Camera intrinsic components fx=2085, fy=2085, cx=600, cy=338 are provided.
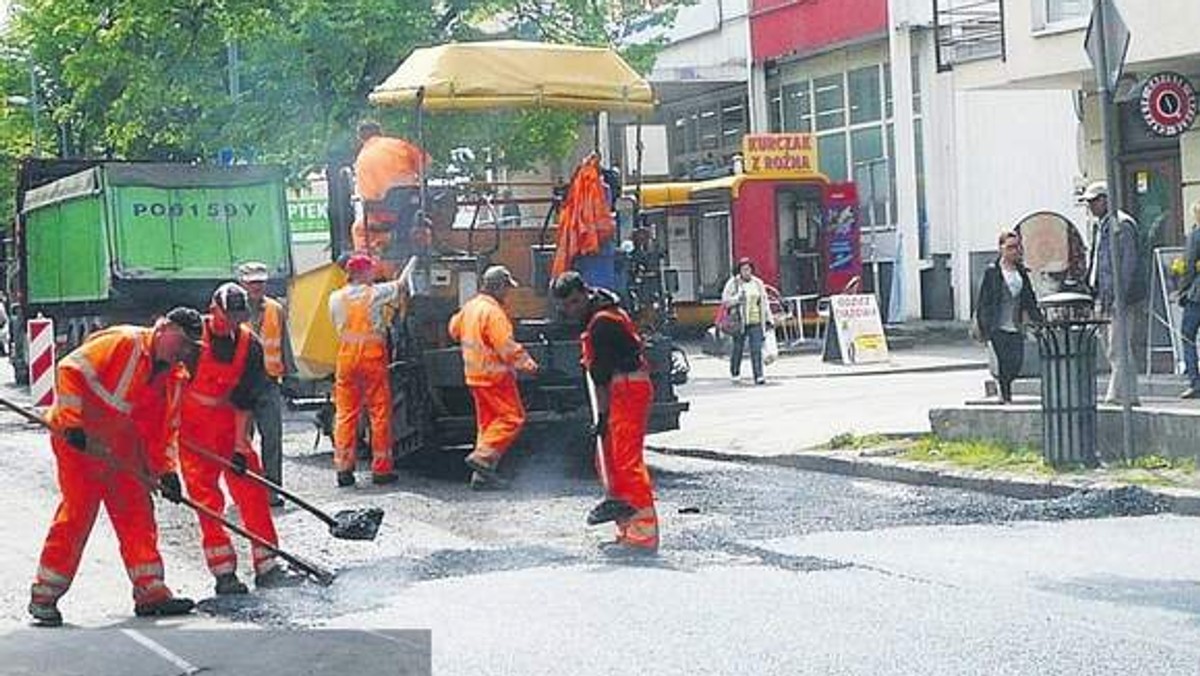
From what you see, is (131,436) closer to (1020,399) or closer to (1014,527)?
(1014,527)

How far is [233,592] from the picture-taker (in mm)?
10578

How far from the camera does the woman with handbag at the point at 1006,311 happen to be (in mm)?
15945

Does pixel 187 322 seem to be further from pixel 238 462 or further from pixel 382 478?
pixel 382 478

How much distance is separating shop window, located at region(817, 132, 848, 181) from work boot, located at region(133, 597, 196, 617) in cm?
2786

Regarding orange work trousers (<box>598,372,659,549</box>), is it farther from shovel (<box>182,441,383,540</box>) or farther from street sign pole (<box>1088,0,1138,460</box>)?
street sign pole (<box>1088,0,1138,460</box>)

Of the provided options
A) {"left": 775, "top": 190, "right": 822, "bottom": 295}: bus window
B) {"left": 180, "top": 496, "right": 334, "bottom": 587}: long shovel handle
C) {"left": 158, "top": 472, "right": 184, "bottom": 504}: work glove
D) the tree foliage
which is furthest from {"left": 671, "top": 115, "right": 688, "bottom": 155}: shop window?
{"left": 158, "top": 472, "right": 184, "bottom": 504}: work glove

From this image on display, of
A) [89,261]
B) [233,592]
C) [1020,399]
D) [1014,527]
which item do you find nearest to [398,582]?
[233,592]

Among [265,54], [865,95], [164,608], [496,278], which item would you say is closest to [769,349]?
[265,54]

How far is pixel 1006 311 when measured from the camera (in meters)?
16.0

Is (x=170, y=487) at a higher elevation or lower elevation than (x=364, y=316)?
lower

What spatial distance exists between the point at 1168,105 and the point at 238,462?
11.3 m

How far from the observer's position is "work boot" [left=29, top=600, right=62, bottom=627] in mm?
9758

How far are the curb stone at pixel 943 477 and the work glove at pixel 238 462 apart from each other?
5.24 metres

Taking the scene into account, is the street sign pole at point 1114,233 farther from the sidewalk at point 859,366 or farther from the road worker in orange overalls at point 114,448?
the sidewalk at point 859,366
